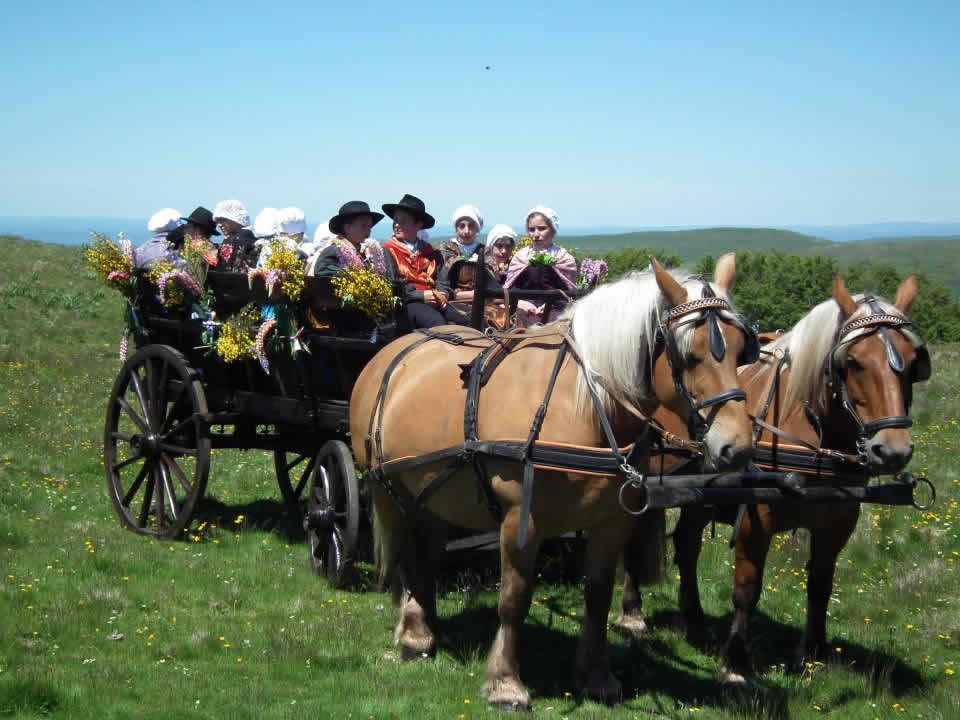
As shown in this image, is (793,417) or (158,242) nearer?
(793,417)

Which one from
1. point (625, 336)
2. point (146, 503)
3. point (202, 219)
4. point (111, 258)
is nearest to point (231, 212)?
point (202, 219)

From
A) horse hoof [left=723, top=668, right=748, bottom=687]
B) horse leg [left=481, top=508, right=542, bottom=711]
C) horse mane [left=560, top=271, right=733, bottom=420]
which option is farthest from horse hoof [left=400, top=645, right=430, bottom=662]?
horse mane [left=560, top=271, right=733, bottom=420]

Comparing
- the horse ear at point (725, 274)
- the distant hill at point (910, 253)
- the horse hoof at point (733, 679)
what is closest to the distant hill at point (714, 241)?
the distant hill at point (910, 253)

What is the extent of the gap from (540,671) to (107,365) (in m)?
15.1

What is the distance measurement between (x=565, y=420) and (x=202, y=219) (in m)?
6.26

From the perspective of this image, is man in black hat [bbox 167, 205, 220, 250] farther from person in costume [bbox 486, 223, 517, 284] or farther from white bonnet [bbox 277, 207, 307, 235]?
person in costume [bbox 486, 223, 517, 284]

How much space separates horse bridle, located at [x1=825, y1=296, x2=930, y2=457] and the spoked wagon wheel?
3621mm

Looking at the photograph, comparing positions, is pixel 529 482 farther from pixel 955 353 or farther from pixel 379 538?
pixel 955 353

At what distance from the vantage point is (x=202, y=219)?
10.1m

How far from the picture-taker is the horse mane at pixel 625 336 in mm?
4738

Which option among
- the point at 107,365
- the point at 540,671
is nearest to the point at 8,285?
the point at 107,365

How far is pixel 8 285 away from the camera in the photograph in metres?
25.4

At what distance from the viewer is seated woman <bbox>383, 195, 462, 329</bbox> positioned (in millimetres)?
7625

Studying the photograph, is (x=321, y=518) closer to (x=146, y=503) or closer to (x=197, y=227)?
(x=146, y=503)
